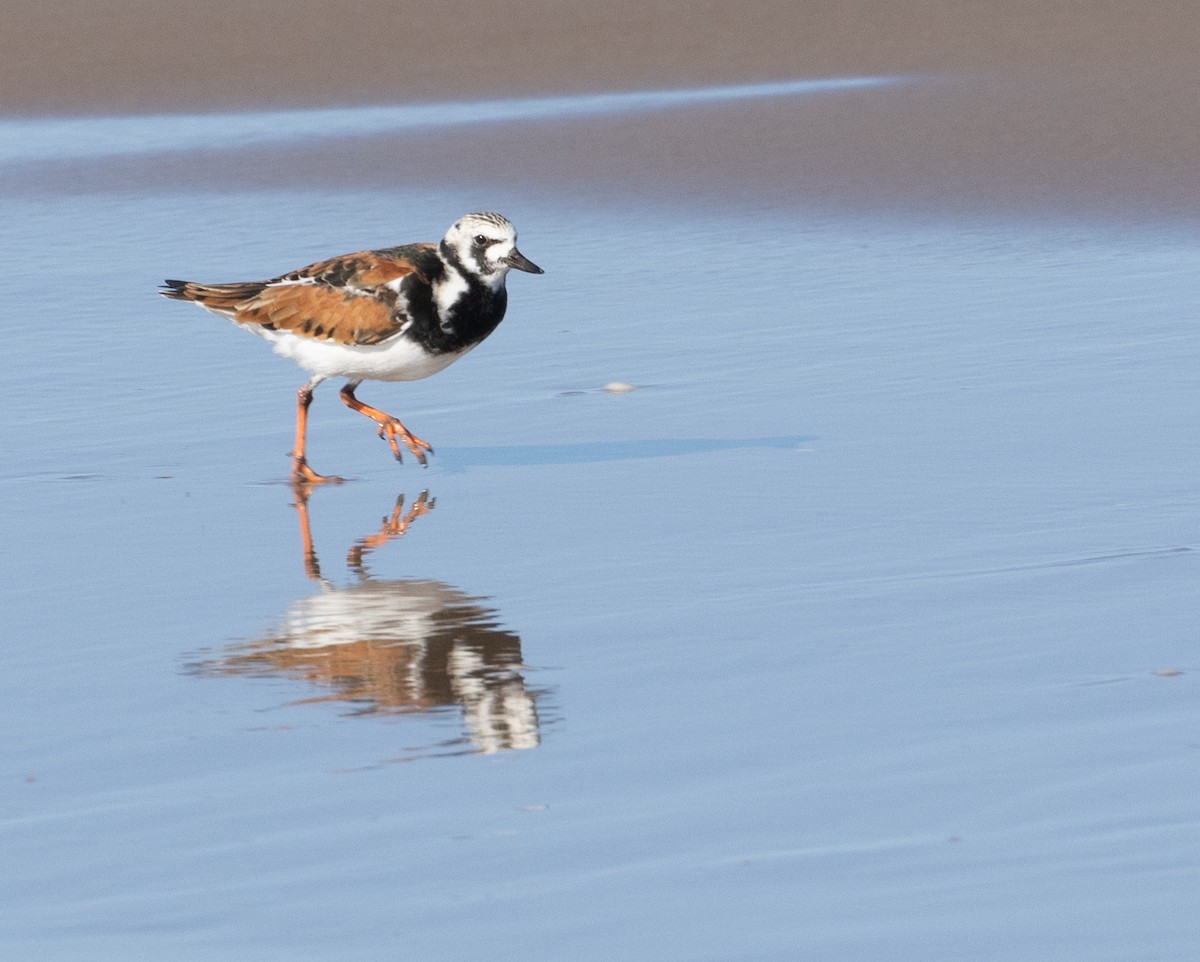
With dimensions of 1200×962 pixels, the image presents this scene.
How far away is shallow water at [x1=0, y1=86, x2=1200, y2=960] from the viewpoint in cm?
362

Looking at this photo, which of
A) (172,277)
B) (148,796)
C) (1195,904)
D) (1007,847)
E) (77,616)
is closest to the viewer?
(1195,904)

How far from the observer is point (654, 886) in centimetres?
365

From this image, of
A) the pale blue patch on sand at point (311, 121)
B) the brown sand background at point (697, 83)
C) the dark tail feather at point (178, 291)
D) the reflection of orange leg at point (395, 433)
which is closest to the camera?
the reflection of orange leg at point (395, 433)

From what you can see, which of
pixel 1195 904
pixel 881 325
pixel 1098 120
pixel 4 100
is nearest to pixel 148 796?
pixel 1195 904

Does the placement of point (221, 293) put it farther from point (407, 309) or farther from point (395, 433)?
point (395, 433)

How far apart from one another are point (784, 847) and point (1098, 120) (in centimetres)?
1171

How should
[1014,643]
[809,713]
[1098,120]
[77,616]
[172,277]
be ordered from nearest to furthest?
[809,713], [1014,643], [77,616], [172,277], [1098,120]

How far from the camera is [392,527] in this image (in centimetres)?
649

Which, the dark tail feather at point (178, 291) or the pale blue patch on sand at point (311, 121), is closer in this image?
the dark tail feather at point (178, 291)

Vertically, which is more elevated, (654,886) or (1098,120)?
(1098,120)

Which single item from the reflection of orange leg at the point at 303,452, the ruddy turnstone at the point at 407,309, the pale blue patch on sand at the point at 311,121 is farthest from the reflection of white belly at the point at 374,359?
the pale blue patch on sand at the point at 311,121

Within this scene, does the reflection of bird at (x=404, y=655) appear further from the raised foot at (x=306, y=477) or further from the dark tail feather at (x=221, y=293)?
the dark tail feather at (x=221, y=293)

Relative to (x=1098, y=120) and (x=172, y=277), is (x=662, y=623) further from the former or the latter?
(x=1098, y=120)

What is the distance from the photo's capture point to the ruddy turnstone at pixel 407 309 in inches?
296
